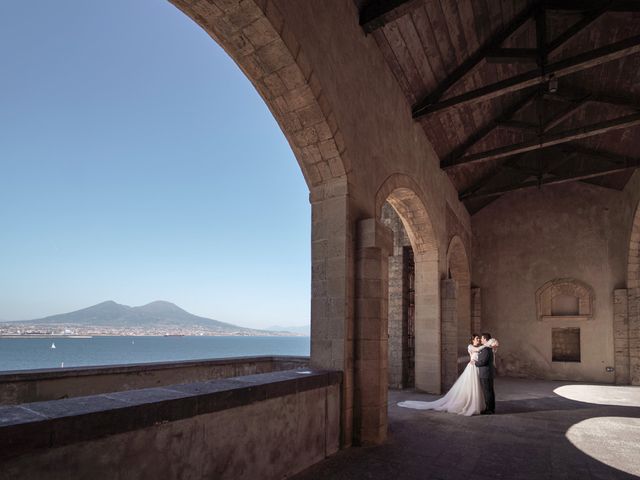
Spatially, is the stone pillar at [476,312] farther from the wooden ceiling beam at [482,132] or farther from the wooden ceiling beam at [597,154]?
the wooden ceiling beam at [482,132]

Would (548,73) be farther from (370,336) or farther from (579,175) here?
(370,336)

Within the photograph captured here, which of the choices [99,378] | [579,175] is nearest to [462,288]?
[579,175]

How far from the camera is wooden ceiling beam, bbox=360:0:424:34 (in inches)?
207

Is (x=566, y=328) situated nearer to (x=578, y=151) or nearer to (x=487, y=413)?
(x=578, y=151)

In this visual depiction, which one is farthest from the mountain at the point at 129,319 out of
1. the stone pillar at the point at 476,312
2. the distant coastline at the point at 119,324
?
the stone pillar at the point at 476,312

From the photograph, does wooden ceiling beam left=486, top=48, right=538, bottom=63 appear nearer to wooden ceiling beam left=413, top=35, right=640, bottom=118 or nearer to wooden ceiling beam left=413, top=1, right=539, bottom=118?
wooden ceiling beam left=413, top=1, right=539, bottom=118

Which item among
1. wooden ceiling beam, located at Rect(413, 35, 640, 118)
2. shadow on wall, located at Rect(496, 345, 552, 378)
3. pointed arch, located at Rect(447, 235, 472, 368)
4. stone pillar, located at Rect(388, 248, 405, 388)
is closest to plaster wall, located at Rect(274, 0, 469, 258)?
wooden ceiling beam, located at Rect(413, 35, 640, 118)

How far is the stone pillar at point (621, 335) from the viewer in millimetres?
11695

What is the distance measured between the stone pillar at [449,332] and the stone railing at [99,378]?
14.8 ft

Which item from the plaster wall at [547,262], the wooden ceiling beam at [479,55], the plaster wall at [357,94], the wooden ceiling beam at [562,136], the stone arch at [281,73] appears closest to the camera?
the stone arch at [281,73]

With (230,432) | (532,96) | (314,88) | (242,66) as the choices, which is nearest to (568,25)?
(532,96)

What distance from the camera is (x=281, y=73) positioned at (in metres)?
4.24

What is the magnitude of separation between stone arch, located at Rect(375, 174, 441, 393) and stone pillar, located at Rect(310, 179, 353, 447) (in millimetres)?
3459

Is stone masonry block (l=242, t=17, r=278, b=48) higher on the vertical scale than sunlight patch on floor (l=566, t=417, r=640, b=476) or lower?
higher
